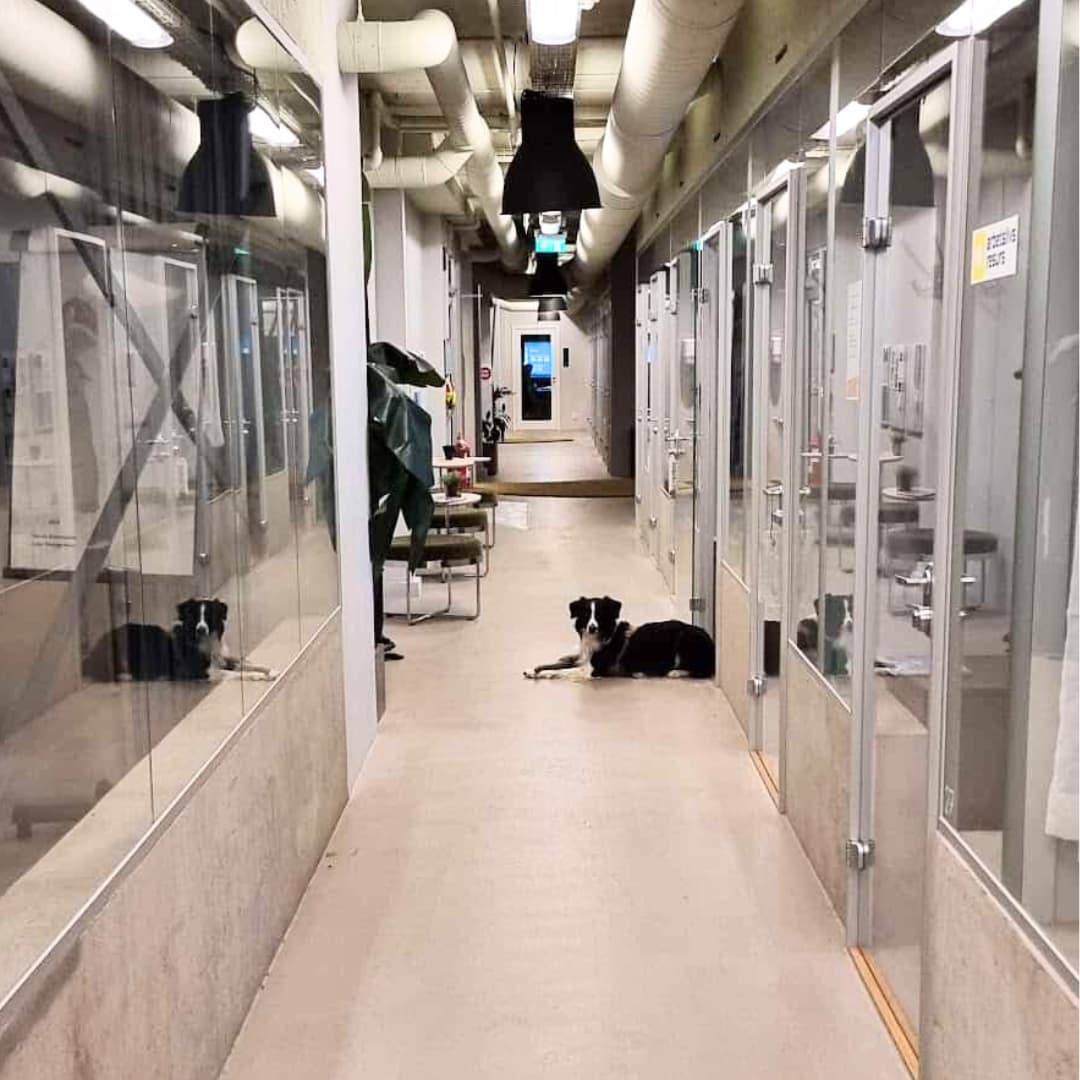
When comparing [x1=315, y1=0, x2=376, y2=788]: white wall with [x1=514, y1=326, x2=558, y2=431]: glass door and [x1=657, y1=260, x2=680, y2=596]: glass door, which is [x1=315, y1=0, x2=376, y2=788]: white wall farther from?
[x1=514, y1=326, x2=558, y2=431]: glass door

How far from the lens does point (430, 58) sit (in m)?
4.79

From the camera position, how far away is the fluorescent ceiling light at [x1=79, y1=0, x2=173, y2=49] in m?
2.20

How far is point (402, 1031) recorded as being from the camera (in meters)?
2.77

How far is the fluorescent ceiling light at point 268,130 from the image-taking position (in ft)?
10.3

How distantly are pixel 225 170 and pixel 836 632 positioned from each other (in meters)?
2.14

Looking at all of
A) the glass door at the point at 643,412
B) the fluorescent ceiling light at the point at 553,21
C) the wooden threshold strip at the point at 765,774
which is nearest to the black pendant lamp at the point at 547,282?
the glass door at the point at 643,412

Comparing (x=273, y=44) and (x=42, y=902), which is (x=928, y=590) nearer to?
(x=42, y=902)

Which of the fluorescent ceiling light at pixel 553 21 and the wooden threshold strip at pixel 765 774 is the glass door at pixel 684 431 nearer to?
the fluorescent ceiling light at pixel 553 21

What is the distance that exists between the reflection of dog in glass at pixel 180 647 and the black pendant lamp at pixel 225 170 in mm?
962

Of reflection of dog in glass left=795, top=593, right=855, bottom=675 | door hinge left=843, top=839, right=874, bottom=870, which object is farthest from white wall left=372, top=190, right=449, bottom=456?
door hinge left=843, top=839, right=874, bottom=870

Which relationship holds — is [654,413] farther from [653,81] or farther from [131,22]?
[131,22]

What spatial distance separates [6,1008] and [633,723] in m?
3.90

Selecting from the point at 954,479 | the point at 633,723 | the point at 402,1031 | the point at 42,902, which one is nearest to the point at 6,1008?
the point at 42,902

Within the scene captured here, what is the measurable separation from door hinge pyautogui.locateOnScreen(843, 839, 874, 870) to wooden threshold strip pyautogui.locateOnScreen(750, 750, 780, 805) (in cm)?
107
